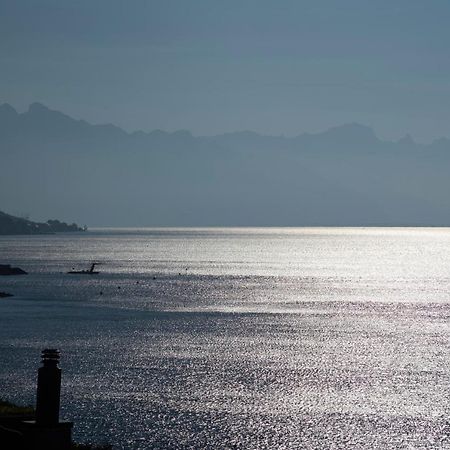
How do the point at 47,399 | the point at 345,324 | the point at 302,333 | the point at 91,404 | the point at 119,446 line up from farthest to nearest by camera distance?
the point at 345,324 → the point at 302,333 → the point at 91,404 → the point at 119,446 → the point at 47,399

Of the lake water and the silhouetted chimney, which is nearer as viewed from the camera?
the silhouetted chimney

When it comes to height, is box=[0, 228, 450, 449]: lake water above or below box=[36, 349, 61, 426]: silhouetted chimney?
below

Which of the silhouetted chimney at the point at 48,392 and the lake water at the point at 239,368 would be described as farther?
the lake water at the point at 239,368

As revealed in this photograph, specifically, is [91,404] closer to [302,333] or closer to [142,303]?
[302,333]

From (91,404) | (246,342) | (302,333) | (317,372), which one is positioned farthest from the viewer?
(302,333)

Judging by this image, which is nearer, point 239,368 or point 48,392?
point 48,392

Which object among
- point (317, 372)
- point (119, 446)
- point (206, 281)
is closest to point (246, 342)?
point (317, 372)

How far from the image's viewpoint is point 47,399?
22516mm

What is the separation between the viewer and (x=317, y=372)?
68.9 meters

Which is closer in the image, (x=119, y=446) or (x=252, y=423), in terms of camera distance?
(x=119, y=446)

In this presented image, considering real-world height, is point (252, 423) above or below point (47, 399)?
below

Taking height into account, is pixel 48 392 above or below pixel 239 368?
above

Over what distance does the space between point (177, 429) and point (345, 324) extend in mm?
61440

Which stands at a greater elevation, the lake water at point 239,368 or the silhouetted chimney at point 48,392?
the silhouetted chimney at point 48,392
